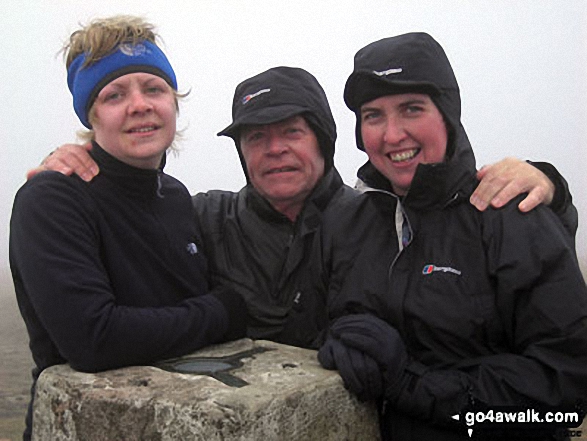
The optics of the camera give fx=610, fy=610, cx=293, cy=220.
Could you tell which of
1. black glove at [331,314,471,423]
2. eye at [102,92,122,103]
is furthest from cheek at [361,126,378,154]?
eye at [102,92,122,103]

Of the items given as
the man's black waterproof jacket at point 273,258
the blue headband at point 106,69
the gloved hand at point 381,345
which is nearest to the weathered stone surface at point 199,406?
the gloved hand at point 381,345

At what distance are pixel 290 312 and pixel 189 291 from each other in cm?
62

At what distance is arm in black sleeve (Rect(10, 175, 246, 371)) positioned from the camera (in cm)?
263

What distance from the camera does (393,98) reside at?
9.87 ft

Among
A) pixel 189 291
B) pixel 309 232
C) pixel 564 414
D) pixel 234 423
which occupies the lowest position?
pixel 564 414

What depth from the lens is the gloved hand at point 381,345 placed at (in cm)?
261

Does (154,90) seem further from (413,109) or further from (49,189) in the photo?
(413,109)

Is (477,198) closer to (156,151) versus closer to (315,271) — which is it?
(315,271)

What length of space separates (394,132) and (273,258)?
45.1 inches

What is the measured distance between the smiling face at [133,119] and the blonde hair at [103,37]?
15 cm

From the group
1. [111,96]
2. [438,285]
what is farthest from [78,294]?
[438,285]

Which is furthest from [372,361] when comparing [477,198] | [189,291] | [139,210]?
[139,210]

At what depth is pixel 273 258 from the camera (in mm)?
3697

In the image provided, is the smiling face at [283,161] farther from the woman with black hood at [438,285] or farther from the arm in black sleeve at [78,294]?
the arm in black sleeve at [78,294]
